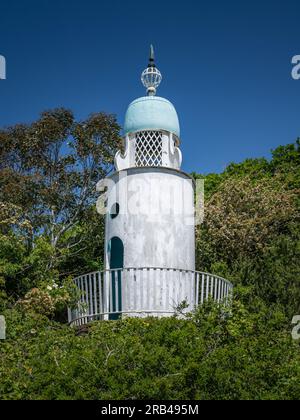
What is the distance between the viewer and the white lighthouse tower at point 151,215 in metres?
13.5

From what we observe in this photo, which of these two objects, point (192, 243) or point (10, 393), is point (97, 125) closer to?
Answer: point (192, 243)

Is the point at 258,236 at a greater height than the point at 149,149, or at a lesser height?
lesser

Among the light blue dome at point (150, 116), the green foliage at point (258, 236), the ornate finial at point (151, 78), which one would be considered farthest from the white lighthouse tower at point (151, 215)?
the green foliage at point (258, 236)

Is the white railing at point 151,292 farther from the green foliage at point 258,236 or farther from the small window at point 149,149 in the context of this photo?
the small window at point 149,149

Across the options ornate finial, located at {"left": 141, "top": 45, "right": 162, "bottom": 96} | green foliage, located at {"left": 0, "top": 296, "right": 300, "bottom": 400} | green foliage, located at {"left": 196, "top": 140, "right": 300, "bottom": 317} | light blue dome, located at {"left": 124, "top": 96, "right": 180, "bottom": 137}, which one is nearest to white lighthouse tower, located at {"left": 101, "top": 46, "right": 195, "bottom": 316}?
light blue dome, located at {"left": 124, "top": 96, "right": 180, "bottom": 137}

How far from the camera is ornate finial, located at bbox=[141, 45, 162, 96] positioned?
55.7ft

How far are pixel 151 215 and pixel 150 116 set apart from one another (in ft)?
10.1

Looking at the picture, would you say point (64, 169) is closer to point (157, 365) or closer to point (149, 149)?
point (149, 149)

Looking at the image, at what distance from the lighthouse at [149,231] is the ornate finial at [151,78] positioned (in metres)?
0.03

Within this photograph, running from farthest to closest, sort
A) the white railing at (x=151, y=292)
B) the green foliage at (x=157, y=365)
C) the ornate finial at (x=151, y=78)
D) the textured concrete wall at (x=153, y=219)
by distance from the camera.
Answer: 1. the ornate finial at (x=151, y=78)
2. the textured concrete wall at (x=153, y=219)
3. the white railing at (x=151, y=292)
4. the green foliage at (x=157, y=365)

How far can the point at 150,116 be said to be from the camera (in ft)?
53.2

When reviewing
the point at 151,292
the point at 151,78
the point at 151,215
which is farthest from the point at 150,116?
the point at 151,292

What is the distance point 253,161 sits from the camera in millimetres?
27000

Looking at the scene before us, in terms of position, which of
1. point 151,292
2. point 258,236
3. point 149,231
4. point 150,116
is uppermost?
point 150,116
